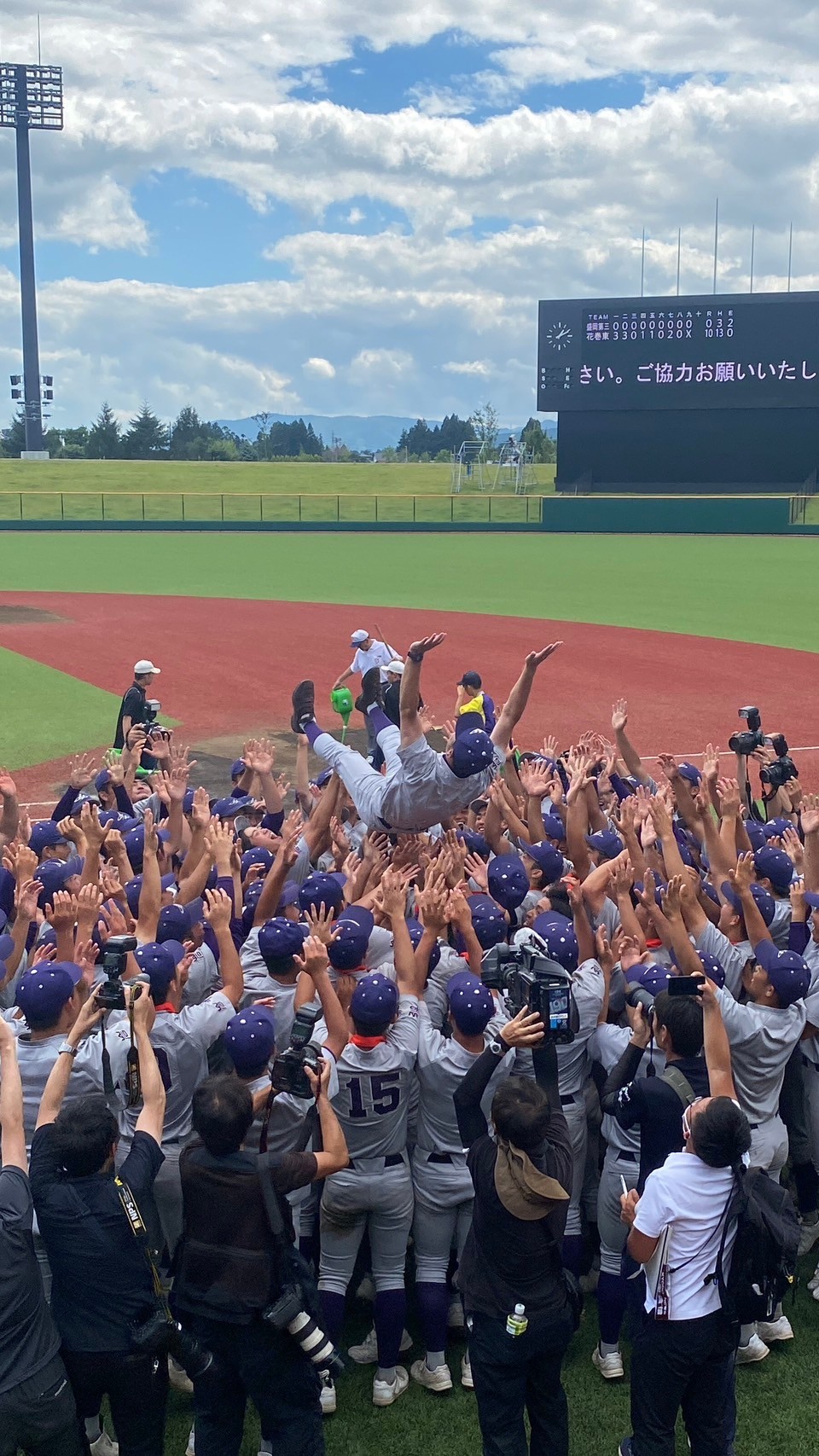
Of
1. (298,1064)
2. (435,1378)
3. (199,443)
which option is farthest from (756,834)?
(199,443)

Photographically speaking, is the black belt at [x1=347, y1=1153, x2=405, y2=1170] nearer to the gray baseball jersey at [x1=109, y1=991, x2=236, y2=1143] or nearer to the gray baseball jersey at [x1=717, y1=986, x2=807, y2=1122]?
the gray baseball jersey at [x1=109, y1=991, x2=236, y2=1143]

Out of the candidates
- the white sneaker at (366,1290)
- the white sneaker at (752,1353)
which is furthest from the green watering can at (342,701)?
the white sneaker at (752,1353)

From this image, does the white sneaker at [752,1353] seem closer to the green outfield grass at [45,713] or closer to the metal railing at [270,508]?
the green outfield grass at [45,713]

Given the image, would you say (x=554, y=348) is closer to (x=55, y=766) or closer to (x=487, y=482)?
(x=487, y=482)

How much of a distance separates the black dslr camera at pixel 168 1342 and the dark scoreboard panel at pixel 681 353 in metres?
49.5

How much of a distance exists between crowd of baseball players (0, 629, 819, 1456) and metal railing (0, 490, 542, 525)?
4661cm

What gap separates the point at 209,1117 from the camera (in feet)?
12.0

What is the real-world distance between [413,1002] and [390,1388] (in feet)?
4.68

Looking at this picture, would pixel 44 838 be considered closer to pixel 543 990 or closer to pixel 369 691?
pixel 369 691

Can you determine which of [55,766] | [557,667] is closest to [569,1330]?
[55,766]

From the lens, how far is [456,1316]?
16.2 ft

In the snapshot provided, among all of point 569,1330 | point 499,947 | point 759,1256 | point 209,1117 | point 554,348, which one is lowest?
point 569,1330

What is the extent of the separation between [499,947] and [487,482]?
70.3 metres

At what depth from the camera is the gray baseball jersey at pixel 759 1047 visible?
181 inches
